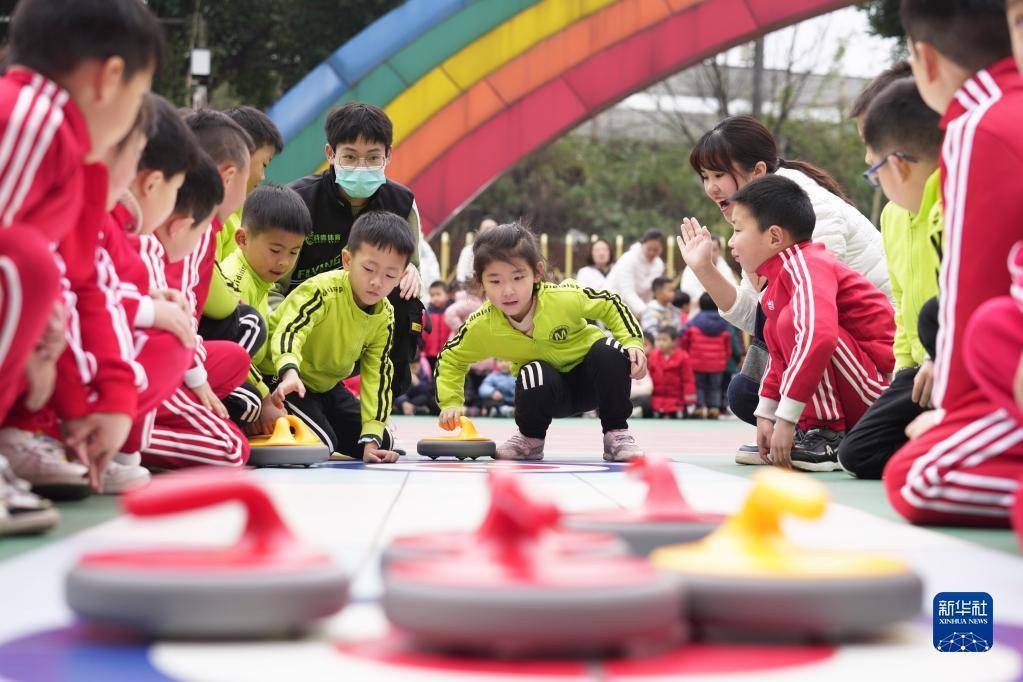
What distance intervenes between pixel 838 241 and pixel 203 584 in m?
3.81

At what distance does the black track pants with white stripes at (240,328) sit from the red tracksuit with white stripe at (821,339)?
1827 millimetres

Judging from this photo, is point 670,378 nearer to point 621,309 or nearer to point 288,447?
point 621,309

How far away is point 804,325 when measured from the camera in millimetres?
3908

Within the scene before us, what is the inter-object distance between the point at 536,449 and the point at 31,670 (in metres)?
3.63

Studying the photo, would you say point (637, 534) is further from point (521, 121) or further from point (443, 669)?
point (521, 121)

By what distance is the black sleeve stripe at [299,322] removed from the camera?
4270mm

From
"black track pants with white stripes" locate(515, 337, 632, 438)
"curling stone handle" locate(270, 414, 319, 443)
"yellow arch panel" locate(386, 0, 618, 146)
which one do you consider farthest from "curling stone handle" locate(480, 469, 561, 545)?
"yellow arch panel" locate(386, 0, 618, 146)

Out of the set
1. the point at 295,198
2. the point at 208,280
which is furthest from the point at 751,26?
the point at 208,280

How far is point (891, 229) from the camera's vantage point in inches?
148

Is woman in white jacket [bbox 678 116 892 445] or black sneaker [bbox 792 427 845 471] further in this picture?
woman in white jacket [bbox 678 116 892 445]

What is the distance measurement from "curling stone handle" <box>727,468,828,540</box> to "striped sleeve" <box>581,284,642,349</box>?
323cm

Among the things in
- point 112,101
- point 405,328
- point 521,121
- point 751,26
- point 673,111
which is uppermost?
point 673,111

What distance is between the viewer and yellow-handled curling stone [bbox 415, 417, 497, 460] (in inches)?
180

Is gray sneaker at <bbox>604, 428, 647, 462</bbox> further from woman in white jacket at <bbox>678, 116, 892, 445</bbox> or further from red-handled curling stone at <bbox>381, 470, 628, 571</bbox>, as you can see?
red-handled curling stone at <bbox>381, 470, 628, 571</bbox>
